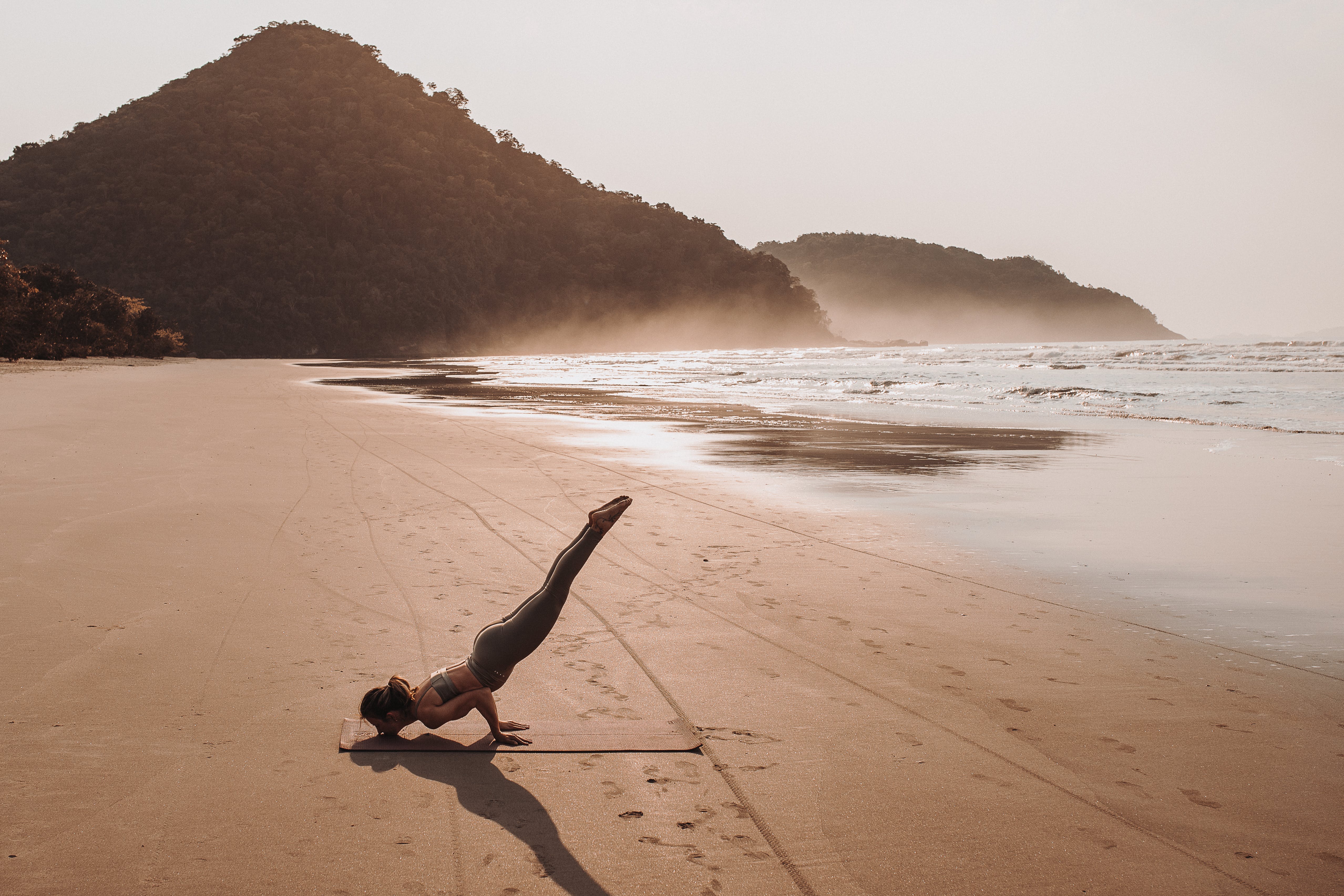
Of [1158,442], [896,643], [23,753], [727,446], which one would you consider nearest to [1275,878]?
[896,643]

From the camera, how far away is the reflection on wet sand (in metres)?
12.6

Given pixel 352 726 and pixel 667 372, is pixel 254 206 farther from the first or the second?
pixel 352 726

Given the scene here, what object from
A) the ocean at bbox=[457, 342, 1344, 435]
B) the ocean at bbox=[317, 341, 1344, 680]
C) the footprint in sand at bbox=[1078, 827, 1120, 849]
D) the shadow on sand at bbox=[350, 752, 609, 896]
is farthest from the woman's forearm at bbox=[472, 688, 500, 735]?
the ocean at bbox=[457, 342, 1344, 435]

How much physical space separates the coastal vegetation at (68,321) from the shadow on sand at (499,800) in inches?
1486

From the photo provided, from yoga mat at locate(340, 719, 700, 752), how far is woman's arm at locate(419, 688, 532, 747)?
0.03 meters

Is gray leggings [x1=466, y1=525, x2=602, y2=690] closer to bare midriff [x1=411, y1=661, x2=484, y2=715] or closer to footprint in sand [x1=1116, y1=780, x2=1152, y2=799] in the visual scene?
bare midriff [x1=411, y1=661, x2=484, y2=715]

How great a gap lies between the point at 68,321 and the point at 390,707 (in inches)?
2133

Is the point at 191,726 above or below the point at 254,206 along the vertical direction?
below

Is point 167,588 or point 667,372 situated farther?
point 667,372

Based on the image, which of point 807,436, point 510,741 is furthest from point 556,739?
point 807,436

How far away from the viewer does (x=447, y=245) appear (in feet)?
454

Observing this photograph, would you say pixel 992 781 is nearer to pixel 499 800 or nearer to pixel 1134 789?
pixel 1134 789

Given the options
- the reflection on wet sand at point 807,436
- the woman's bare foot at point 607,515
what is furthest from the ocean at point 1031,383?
the woman's bare foot at point 607,515

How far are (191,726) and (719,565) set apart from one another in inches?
147
